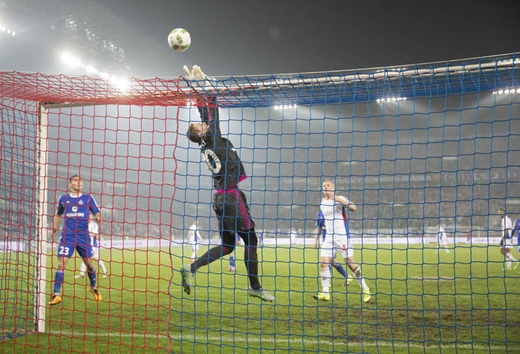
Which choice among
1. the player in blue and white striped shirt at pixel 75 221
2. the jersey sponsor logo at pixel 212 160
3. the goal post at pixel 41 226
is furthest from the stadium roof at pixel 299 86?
the player in blue and white striped shirt at pixel 75 221

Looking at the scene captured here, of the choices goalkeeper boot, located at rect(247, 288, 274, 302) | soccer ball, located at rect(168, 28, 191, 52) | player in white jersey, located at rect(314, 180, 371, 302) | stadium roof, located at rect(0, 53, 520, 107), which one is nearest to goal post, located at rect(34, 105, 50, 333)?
stadium roof, located at rect(0, 53, 520, 107)

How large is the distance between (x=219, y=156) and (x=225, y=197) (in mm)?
476

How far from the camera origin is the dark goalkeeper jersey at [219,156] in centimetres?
565

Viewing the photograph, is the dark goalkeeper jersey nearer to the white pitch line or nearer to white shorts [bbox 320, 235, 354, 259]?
the white pitch line

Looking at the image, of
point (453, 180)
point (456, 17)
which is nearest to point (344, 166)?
point (453, 180)

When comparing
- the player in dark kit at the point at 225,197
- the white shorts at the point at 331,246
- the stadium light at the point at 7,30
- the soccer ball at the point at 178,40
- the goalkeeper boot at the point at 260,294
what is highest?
the stadium light at the point at 7,30

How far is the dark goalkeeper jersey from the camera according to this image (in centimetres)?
565

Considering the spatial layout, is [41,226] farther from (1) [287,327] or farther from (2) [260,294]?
(1) [287,327]

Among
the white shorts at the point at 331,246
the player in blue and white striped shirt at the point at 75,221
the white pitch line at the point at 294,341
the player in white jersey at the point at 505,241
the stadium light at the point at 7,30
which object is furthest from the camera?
the stadium light at the point at 7,30

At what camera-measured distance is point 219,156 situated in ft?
18.9

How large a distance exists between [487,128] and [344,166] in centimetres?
1210

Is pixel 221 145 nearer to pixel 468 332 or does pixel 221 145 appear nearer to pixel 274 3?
pixel 468 332

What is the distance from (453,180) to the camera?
40.3 m

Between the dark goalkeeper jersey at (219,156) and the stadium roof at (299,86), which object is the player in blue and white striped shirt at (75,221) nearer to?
the stadium roof at (299,86)
